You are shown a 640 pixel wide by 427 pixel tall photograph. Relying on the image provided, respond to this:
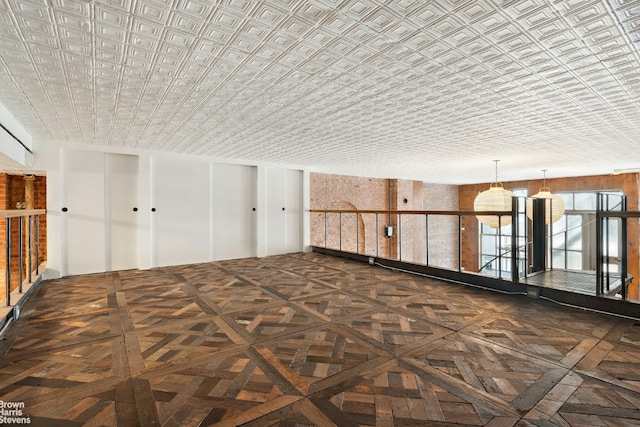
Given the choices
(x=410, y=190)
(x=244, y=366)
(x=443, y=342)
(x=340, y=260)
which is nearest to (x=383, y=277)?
(x=340, y=260)

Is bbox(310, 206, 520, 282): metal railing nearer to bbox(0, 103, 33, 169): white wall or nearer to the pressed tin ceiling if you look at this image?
the pressed tin ceiling

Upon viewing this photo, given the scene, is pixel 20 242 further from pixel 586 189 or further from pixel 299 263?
pixel 586 189

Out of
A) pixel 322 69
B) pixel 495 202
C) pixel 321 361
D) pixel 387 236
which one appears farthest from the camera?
pixel 387 236

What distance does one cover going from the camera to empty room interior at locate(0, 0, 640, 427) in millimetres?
1267

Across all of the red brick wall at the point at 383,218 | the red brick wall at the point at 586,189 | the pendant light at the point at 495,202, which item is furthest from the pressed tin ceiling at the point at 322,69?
the red brick wall at the point at 586,189

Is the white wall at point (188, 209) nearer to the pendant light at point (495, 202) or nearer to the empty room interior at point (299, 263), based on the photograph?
the empty room interior at point (299, 263)

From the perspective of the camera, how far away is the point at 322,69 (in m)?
1.87

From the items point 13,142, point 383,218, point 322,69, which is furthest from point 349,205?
point 13,142

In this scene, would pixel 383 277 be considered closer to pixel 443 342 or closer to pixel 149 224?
pixel 443 342

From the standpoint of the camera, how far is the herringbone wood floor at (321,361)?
3.88ft

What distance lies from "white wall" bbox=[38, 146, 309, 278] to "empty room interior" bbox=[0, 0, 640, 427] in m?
0.05

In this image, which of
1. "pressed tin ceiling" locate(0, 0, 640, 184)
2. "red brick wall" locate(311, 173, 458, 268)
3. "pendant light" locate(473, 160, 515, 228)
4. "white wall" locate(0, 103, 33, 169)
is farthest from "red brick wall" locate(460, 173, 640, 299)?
"white wall" locate(0, 103, 33, 169)

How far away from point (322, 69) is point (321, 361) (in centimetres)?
169

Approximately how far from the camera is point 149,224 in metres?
4.38
